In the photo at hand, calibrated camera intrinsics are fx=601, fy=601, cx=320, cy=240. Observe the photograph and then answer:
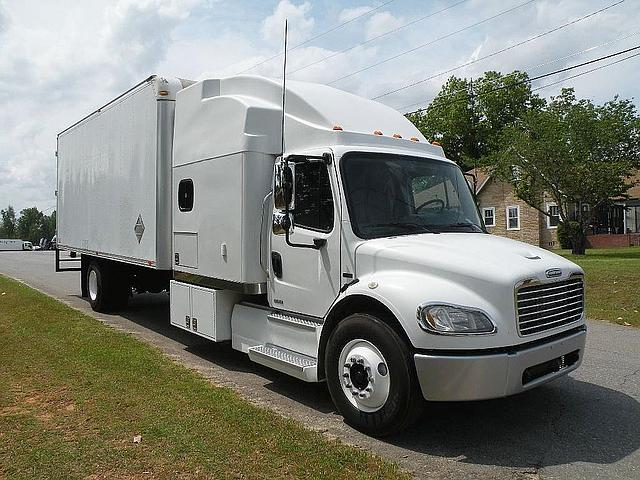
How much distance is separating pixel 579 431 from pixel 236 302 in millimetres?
3894

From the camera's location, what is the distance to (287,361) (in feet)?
19.0

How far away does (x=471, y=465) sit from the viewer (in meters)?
4.34

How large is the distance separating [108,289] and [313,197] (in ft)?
22.4

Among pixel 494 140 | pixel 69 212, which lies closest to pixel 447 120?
pixel 494 140

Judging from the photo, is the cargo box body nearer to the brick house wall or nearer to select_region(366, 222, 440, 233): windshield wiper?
select_region(366, 222, 440, 233): windshield wiper

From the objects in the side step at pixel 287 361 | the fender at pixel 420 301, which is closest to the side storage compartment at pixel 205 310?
the side step at pixel 287 361

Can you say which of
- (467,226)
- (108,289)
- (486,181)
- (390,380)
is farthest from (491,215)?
(390,380)

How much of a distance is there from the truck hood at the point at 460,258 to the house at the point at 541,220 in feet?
94.5

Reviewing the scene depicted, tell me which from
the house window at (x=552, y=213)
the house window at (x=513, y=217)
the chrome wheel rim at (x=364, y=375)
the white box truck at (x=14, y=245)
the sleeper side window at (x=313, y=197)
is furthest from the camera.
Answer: the white box truck at (x=14, y=245)

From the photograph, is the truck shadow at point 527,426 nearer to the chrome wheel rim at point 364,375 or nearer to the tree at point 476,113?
the chrome wheel rim at point 364,375

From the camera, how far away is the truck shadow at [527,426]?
453 centimetres

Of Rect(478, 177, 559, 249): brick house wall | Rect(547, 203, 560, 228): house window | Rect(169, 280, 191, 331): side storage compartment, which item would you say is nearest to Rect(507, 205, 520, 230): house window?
Rect(478, 177, 559, 249): brick house wall

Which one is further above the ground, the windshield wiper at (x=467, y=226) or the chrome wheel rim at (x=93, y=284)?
the windshield wiper at (x=467, y=226)

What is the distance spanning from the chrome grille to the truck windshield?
112 centimetres
